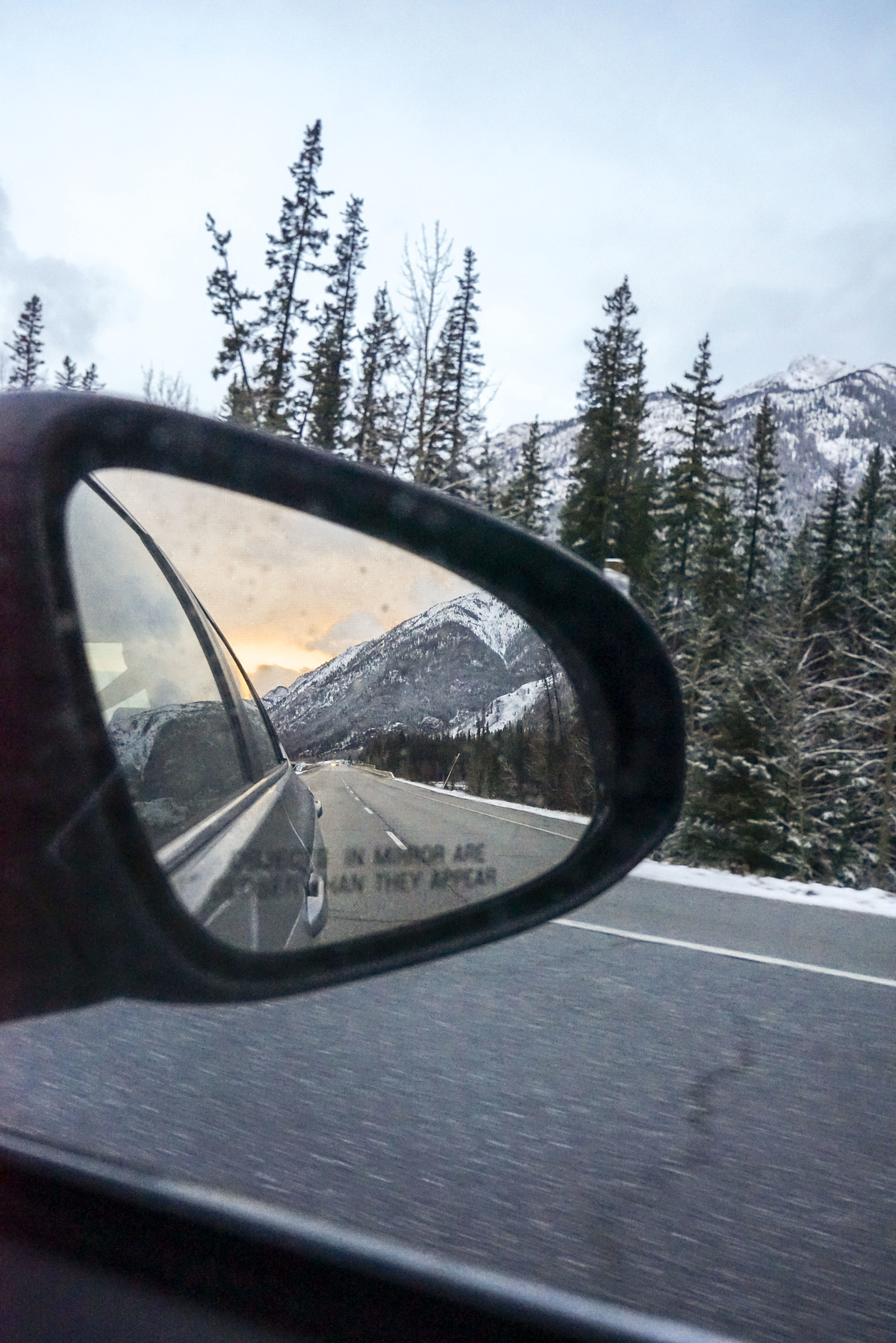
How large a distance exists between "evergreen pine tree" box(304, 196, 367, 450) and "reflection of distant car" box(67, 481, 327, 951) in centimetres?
3065

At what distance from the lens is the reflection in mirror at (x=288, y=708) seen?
1241 mm

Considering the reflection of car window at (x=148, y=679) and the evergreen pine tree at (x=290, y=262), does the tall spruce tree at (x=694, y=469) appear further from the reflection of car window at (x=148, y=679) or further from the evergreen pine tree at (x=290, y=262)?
the reflection of car window at (x=148, y=679)

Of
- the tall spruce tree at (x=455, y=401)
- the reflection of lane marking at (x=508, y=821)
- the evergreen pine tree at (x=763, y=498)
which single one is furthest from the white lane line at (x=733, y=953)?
Answer: the evergreen pine tree at (x=763, y=498)

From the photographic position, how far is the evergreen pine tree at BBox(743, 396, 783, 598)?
47.5 m

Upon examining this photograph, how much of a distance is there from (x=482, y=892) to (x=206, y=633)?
56 cm

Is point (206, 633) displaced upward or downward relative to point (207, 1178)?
upward

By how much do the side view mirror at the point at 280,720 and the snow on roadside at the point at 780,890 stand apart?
5.81 metres

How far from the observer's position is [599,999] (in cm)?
412

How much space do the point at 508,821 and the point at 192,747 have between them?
0.47 meters

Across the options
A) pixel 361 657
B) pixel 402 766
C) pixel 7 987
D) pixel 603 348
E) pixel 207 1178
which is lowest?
pixel 207 1178

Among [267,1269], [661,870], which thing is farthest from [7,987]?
[661,870]

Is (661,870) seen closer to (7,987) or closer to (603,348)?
(7,987)

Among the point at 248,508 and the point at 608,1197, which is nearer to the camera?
the point at 248,508

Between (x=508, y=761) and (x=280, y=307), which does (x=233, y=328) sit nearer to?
(x=280, y=307)
